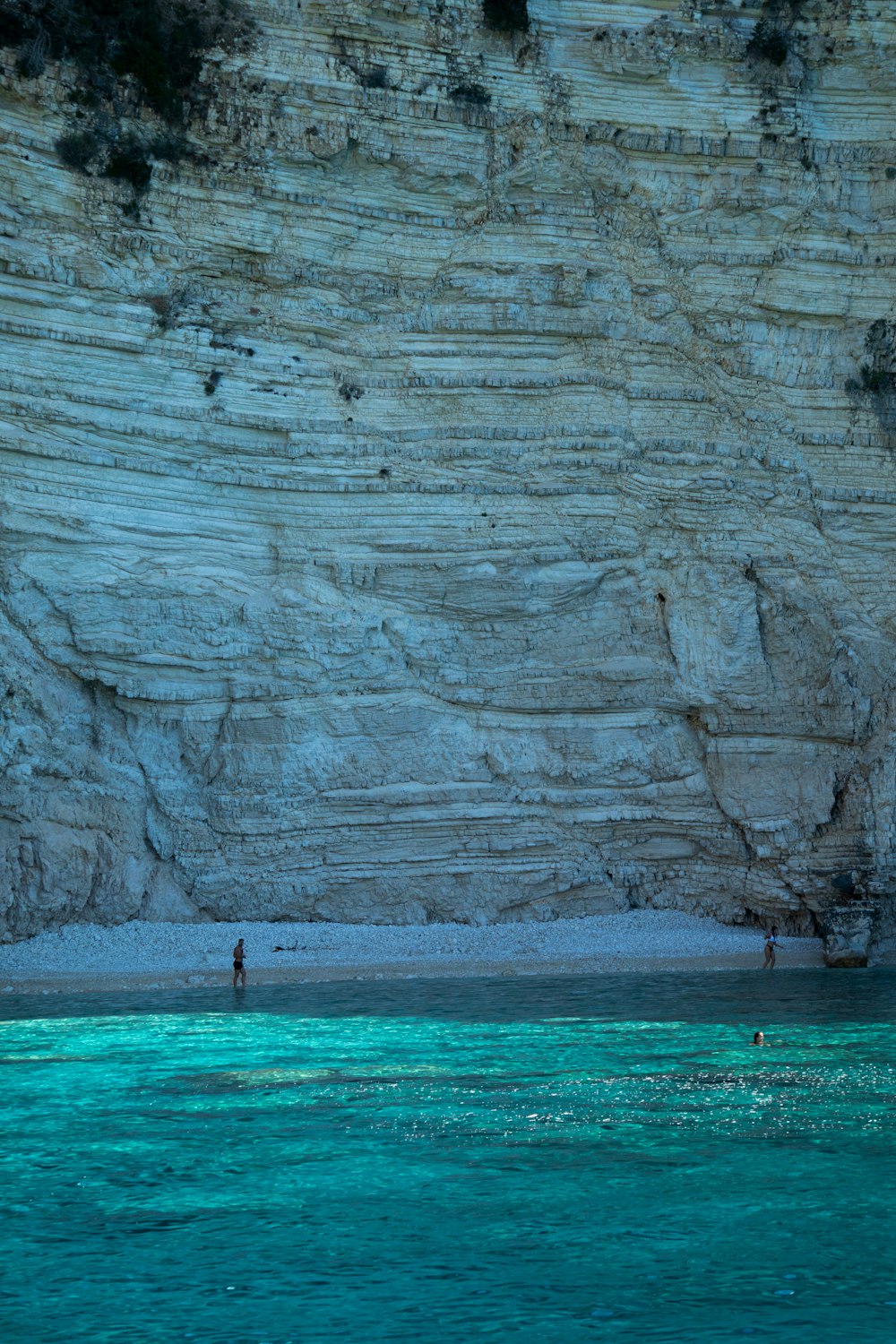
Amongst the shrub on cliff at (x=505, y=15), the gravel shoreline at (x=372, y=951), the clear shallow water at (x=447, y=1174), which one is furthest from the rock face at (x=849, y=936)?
the shrub on cliff at (x=505, y=15)

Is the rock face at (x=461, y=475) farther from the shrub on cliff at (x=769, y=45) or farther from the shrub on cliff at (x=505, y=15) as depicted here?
the shrub on cliff at (x=505, y=15)

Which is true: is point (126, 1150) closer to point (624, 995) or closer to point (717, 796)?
Result: point (624, 995)

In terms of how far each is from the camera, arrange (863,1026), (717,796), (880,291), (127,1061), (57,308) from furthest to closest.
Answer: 1. (880,291)
2. (717,796)
3. (57,308)
4. (863,1026)
5. (127,1061)

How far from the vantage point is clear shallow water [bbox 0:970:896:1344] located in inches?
282

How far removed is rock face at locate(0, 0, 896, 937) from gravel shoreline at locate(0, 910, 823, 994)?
0.49 meters

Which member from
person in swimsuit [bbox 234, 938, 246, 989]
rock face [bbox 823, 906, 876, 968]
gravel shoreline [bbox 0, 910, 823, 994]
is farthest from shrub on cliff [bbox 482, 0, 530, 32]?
person in swimsuit [bbox 234, 938, 246, 989]

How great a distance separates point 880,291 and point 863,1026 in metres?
13.1

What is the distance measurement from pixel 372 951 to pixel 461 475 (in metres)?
7.34

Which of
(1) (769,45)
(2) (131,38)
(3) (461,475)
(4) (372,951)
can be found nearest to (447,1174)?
(4) (372,951)

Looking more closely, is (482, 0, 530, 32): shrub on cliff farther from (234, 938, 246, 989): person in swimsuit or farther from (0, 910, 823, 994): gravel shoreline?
(234, 938, 246, 989): person in swimsuit

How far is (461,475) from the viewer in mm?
21172

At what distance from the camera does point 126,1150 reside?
995 centimetres

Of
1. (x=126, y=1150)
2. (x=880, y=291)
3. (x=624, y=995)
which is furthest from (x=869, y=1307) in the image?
(x=880, y=291)

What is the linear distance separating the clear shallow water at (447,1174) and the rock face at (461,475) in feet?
16.2
